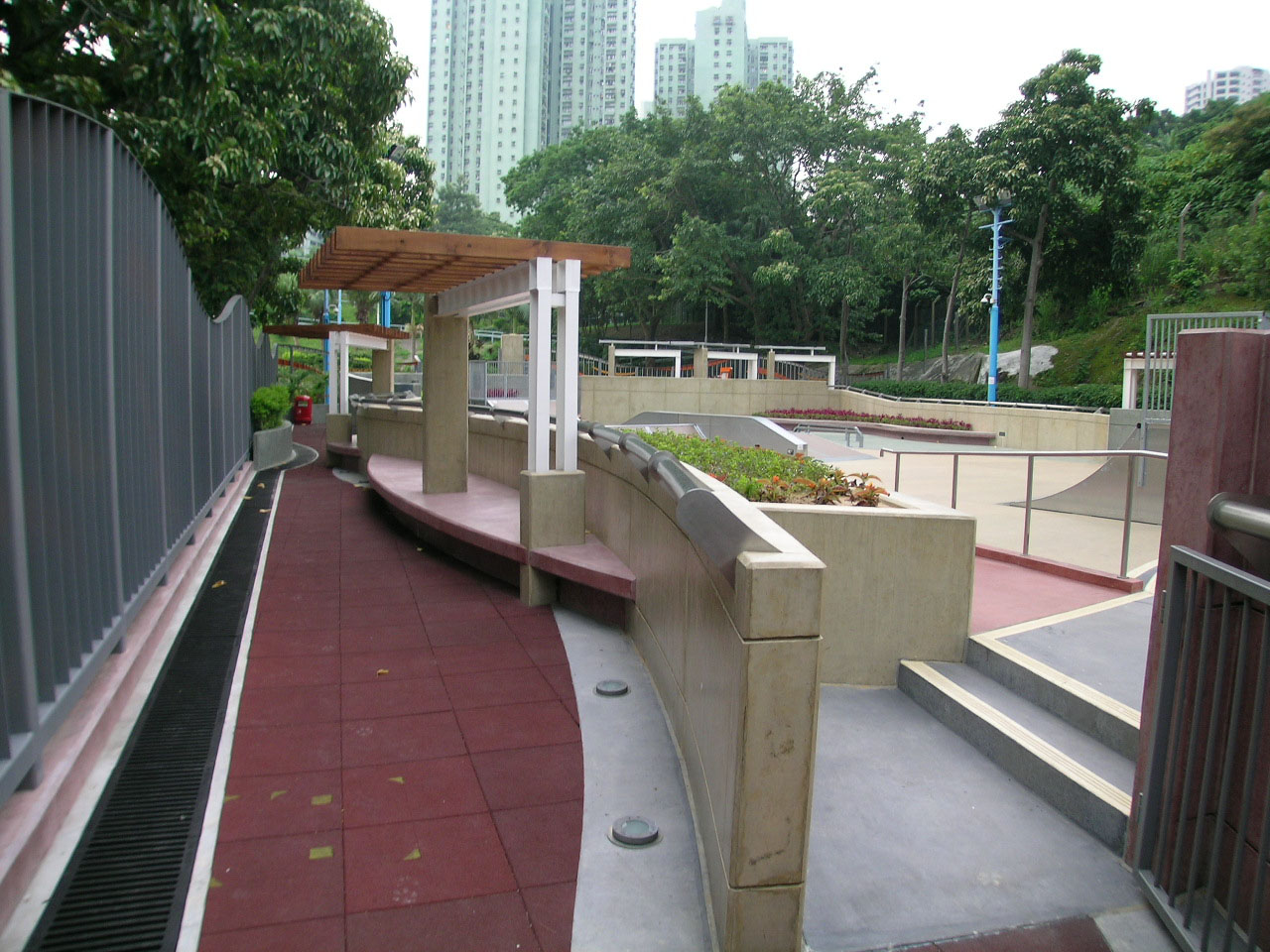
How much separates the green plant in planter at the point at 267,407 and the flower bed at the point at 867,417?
18.2 metres

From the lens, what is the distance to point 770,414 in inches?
1332

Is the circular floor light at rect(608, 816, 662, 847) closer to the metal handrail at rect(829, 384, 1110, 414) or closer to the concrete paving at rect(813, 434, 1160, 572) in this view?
the concrete paving at rect(813, 434, 1160, 572)

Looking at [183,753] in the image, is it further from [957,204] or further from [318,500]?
[957,204]

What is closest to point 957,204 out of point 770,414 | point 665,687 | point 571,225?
point 770,414

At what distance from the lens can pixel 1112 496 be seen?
10.0 meters

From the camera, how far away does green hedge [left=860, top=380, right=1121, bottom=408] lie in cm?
2730

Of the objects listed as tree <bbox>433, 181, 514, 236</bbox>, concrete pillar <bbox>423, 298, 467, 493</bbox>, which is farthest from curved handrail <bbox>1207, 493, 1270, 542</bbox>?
tree <bbox>433, 181, 514, 236</bbox>

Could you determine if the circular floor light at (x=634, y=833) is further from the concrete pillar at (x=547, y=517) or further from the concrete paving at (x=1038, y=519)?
the concrete paving at (x=1038, y=519)

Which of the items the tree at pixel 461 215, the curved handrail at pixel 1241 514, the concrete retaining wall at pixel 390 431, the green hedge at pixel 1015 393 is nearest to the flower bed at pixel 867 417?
the green hedge at pixel 1015 393

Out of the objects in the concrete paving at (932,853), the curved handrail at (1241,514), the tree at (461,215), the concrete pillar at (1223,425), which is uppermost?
the tree at (461,215)

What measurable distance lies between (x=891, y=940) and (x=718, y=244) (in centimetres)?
4154

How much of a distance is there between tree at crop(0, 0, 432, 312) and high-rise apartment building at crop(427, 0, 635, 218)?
136891 mm

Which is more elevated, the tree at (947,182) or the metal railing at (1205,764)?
the tree at (947,182)

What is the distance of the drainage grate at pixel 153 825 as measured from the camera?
10.4 ft
